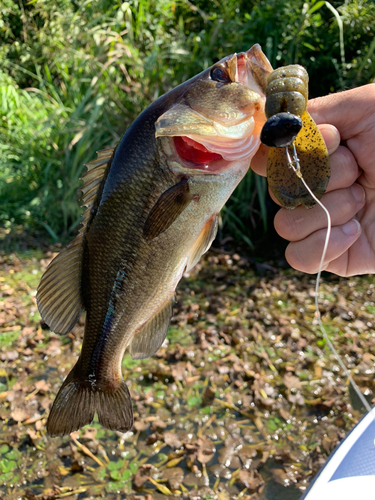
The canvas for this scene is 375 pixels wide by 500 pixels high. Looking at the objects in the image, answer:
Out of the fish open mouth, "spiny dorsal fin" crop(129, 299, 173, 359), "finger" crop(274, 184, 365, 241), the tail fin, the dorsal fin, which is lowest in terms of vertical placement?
the tail fin

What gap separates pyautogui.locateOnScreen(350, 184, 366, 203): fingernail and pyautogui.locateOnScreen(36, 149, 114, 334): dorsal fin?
108 cm

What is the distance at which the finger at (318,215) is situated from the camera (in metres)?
1.79

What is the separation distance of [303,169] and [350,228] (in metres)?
0.44

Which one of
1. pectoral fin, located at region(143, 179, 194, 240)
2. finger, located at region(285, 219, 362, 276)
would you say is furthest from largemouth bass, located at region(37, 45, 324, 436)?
finger, located at region(285, 219, 362, 276)

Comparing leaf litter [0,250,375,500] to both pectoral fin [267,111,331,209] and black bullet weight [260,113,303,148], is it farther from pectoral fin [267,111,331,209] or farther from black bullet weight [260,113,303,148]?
black bullet weight [260,113,303,148]

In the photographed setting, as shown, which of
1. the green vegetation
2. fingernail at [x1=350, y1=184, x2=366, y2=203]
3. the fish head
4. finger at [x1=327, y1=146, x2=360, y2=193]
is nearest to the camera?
the fish head

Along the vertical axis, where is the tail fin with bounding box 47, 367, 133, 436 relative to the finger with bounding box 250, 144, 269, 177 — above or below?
below

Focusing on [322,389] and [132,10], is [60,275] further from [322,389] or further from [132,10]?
[132,10]

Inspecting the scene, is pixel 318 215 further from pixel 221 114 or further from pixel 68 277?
pixel 68 277

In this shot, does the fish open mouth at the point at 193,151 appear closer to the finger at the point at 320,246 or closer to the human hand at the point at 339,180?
the human hand at the point at 339,180

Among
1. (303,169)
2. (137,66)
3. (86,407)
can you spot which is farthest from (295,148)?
(137,66)

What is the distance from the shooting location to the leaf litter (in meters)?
2.80

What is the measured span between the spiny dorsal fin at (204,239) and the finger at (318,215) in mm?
446

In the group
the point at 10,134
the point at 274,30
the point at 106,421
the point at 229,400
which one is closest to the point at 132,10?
the point at 274,30
